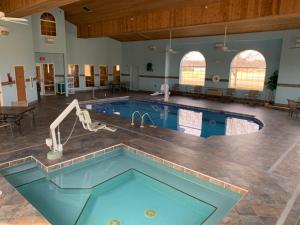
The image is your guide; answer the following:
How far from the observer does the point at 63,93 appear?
1338cm

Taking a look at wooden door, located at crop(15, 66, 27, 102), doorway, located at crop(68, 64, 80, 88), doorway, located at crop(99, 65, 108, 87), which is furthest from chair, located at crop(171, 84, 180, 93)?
wooden door, located at crop(15, 66, 27, 102)

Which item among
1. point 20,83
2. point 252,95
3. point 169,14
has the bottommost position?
point 252,95

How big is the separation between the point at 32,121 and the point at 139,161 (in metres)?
4.21

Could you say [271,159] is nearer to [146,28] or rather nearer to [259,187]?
[259,187]

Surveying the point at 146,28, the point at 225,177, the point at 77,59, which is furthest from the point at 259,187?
the point at 77,59

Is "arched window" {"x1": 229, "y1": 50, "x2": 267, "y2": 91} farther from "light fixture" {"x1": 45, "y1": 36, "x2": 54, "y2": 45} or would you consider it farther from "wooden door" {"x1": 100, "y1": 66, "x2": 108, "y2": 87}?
"light fixture" {"x1": 45, "y1": 36, "x2": 54, "y2": 45}

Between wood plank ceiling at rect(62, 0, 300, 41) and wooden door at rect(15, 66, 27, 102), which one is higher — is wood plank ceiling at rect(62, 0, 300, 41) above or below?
above

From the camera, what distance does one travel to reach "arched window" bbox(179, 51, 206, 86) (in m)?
13.8

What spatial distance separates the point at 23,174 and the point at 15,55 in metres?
6.42

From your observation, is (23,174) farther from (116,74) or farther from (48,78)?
(116,74)

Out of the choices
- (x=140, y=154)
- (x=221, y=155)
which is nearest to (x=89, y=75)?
(x=140, y=154)

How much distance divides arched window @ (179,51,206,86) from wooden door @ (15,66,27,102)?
29.0 ft

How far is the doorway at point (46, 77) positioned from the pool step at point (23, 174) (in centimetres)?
960

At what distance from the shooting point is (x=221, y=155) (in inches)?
190
